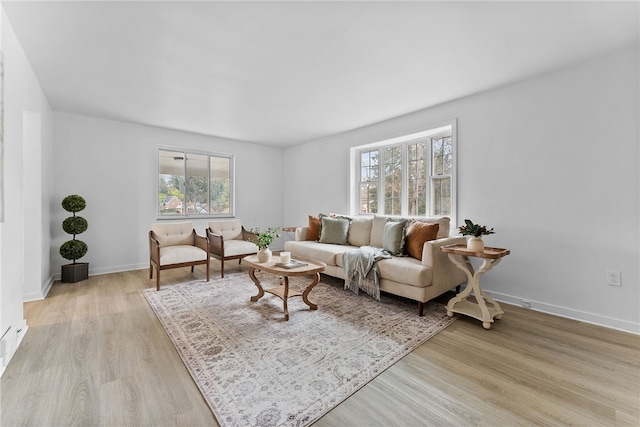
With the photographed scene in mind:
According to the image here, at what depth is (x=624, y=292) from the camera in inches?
99.8

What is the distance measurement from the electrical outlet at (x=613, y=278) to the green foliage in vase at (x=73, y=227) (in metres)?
6.16

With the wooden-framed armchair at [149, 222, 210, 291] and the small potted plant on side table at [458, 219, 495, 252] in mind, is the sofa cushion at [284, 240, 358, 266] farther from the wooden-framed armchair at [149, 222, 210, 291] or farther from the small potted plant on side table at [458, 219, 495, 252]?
the small potted plant on side table at [458, 219, 495, 252]

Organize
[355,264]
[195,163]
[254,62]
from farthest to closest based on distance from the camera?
[195,163] < [355,264] < [254,62]

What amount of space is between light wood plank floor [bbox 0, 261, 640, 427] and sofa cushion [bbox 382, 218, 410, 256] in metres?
1.03

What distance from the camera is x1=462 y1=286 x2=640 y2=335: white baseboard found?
2.51 metres

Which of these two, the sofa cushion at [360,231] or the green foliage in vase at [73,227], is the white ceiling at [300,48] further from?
the sofa cushion at [360,231]

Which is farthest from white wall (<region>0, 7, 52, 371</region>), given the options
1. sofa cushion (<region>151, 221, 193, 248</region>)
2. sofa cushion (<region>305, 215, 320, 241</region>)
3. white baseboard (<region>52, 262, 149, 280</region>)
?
sofa cushion (<region>305, 215, 320, 241</region>)

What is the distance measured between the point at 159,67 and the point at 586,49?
4.00 metres

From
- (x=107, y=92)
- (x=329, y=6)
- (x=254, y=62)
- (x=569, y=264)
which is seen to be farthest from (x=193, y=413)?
(x=107, y=92)

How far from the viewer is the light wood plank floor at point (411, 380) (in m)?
1.49

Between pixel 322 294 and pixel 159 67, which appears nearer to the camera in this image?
pixel 159 67

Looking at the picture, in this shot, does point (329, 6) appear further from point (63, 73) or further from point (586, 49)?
point (63, 73)

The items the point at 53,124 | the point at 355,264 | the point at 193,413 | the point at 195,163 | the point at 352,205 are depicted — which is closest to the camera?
the point at 193,413

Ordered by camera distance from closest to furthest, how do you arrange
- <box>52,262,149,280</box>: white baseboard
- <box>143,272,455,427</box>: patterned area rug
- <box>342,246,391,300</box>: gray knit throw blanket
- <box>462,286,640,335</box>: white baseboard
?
<box>143,272,455,427</box>: patterned area rug
<box>462,286,640,335</box>: white baseboard
<box>342,246,391,300</box>: gray knit throw blanket
<box>52,262,149,280</box>: white baseboard
